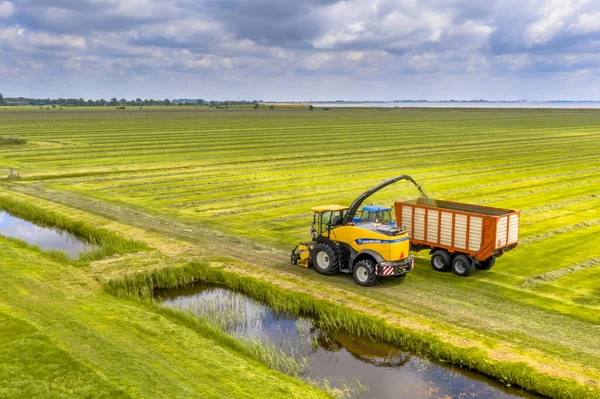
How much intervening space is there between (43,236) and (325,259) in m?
16.2

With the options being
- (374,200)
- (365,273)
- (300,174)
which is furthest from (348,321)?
(300,174)

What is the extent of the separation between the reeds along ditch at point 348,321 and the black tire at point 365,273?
80.2 inches

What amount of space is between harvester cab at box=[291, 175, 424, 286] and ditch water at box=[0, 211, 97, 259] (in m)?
10.8

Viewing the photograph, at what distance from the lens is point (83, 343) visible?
15047mm

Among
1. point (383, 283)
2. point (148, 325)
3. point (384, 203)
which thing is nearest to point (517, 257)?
point (383, 283)

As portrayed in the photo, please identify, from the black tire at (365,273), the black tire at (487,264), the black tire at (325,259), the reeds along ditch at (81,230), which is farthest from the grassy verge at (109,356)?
the black tire at (487,264)

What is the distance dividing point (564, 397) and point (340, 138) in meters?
Answer: 77.0

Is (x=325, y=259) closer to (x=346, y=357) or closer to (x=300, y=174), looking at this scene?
(x=346, y=357)

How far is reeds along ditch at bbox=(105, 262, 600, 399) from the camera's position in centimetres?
1390

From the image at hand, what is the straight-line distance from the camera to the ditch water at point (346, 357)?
14.1 m

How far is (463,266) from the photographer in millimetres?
21438

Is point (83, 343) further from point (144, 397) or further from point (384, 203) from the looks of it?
point (384, 203)

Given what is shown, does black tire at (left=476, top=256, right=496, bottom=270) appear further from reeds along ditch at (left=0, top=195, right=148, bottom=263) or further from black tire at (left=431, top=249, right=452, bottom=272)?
reeds along ditch at (left=0, top=195, right=148, bottom=263)

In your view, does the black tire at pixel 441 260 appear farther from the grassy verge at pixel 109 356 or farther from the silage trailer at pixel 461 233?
the grassy verge at pixel 109 356
